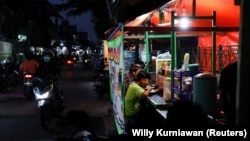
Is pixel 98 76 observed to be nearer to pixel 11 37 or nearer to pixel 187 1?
pixel 187 1

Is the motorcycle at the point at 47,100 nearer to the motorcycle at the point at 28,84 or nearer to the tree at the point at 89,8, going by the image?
the motorcycle at the point at 28,84

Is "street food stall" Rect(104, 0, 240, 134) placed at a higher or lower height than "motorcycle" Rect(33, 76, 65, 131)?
higher

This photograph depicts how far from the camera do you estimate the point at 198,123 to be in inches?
134

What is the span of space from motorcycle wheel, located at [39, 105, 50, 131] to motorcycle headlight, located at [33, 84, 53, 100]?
407 mm

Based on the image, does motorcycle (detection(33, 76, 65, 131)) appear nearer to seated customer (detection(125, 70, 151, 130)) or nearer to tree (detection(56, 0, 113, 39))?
seated customer (detection(125, 70, 151, 130))

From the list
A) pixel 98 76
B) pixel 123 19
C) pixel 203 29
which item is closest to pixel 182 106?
pixel 203 29

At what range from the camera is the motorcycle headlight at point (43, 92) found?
11763mm

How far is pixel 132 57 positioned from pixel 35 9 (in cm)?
4767

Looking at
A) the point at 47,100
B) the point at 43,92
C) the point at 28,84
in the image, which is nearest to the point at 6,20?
the point at 28,84

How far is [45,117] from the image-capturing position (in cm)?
1122

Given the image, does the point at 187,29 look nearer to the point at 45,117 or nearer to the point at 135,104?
the point at 135,104

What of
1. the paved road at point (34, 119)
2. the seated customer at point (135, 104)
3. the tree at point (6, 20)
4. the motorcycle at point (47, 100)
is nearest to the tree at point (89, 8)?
the tree at point (6, 20)

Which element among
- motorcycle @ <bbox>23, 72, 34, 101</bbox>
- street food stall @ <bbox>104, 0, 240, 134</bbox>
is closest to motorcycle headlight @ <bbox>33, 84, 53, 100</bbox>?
street food stall @ <bbox>104, 0, 240, 134</bbox>

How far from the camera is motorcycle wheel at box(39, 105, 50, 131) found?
11.1 m
